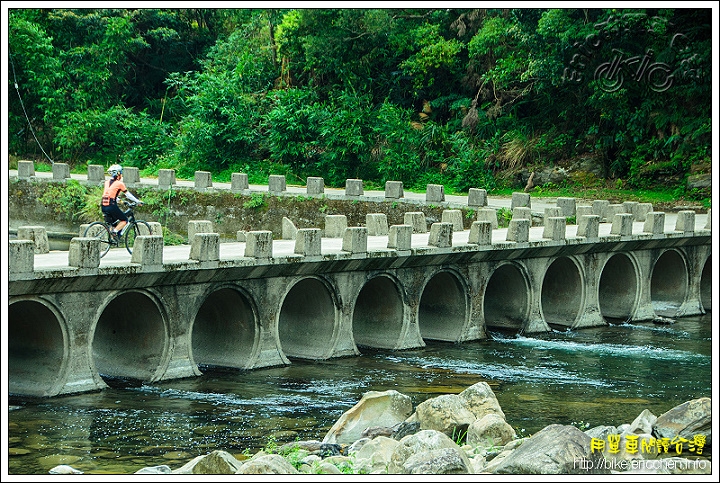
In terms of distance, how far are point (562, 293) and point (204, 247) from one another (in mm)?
15435

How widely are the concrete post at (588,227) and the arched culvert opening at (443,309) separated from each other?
5162 millimetres

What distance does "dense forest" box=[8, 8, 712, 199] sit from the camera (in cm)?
5316

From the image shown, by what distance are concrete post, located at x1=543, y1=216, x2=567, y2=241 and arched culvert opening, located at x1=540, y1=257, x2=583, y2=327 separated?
2.09 m

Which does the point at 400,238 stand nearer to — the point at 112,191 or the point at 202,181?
the point at 112,191

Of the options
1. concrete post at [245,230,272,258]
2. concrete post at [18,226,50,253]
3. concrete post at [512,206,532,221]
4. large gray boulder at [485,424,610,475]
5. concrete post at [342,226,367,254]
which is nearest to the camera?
large gray boulder at [485,424,610,475]

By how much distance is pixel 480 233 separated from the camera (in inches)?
1318

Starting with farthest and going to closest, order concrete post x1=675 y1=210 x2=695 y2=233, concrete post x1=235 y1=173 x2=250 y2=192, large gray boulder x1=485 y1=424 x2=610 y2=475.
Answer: concrete post x1=235 y1=173 x2=250 y2=192 < concrete post x1=675 y1=210 x2=695 y2=233 < large gray boulder x1=485 y1=424 x2=610 y2=475

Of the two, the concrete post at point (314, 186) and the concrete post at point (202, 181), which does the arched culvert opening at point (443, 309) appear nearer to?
the concrete post at point (314, 186)

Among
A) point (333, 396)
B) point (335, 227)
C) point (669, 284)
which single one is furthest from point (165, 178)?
point (333, 396)

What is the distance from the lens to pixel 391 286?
107 ft

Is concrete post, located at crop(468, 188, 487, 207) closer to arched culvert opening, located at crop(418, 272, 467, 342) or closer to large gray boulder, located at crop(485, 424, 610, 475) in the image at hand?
arched culvert opening, located at crop(418, 272, 467, 342)

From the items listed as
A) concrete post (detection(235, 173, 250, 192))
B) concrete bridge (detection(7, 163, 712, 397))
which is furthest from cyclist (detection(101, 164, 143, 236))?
concrete post (detection(235, 173, 250, 192))

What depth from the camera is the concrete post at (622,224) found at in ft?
124

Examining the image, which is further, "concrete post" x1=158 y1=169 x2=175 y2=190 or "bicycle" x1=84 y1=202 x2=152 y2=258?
"concrete post" x1=158 y1=169 x2=175 y2=190
